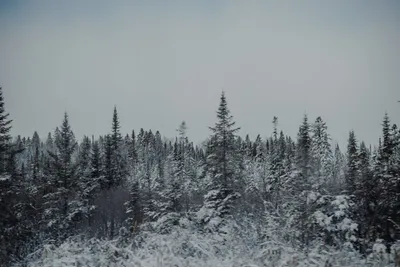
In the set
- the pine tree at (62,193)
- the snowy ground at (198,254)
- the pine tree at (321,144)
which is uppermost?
the pine tree at (321,144)

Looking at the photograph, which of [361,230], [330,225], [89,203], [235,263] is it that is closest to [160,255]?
[235,263]

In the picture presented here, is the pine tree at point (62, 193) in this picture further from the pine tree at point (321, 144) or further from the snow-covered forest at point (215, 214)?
the pine tree at point (321, 144)

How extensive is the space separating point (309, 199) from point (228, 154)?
18.9m

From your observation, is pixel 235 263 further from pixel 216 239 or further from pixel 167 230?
pixel 167 230

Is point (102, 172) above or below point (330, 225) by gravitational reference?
above

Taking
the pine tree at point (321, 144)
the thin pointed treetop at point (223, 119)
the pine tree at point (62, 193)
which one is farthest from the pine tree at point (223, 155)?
the pine tree at point (321, 144)

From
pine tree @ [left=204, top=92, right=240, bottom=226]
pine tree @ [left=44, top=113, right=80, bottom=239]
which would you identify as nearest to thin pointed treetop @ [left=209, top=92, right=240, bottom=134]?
pine tree @ [left=204, top=92, right=240, bottom=226]

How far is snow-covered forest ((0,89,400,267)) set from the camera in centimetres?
739

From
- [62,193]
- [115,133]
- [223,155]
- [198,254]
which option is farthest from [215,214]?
[115,133]

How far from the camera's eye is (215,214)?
12.6m

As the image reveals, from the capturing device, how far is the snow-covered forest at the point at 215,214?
24.2 ft

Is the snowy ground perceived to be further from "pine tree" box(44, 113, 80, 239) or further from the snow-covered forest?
"pine tree" box(44, 113, 80, 239)

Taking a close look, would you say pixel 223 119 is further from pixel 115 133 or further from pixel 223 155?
pixel 115 133

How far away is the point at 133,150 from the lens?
94.0 m
